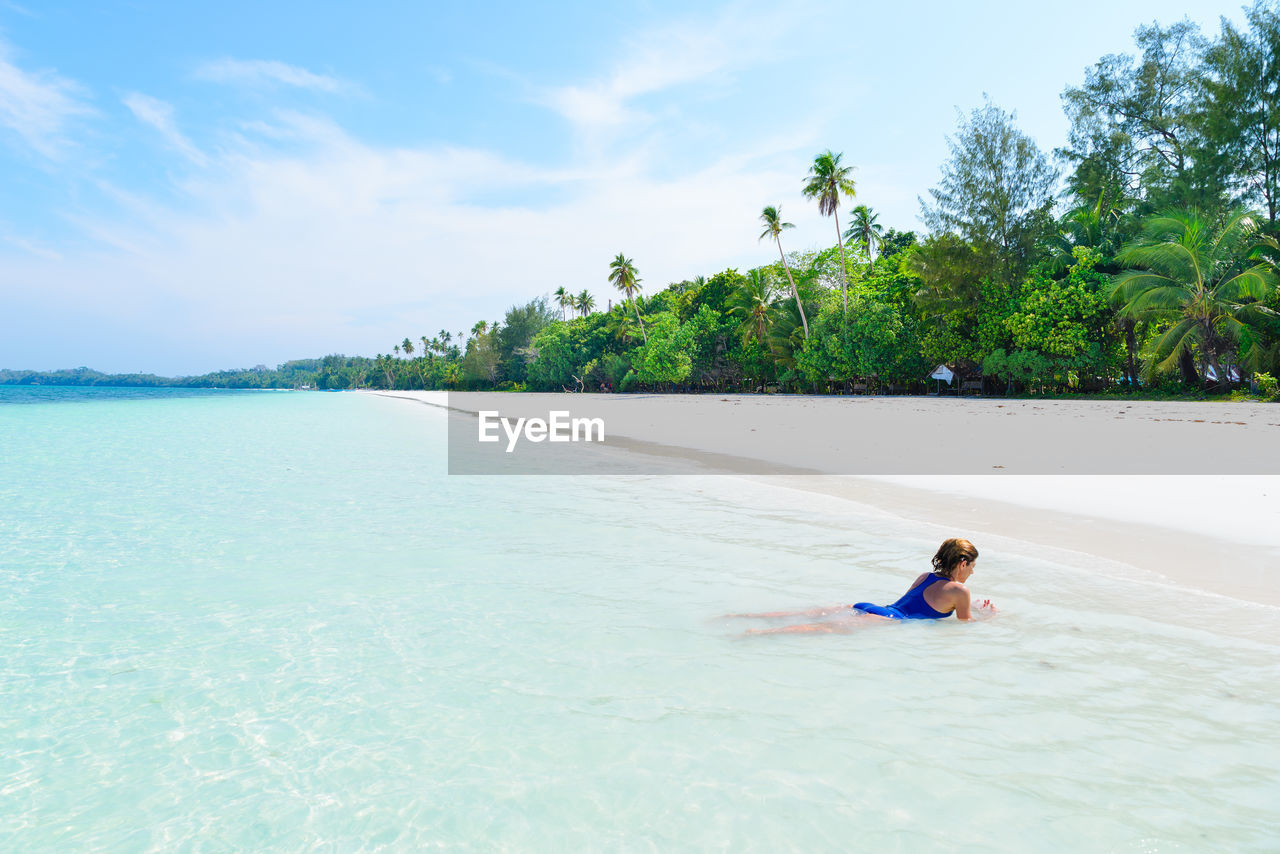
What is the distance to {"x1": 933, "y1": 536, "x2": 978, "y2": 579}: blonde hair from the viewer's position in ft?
15.6

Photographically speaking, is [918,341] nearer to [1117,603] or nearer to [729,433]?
[729,433]

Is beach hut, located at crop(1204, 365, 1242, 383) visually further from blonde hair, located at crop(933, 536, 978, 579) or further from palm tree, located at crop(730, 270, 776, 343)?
blonde hair, located at crop(933, 536, 978, 579)

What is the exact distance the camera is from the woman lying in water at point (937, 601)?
16.0 ft

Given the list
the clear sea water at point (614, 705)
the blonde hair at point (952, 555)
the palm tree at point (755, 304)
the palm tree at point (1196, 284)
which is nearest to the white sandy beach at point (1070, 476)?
the clear sea water at point (614, 705)

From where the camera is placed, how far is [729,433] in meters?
22.0

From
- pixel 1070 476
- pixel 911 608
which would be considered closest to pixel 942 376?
pixel 1070 476

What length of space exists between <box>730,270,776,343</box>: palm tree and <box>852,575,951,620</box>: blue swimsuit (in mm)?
51568

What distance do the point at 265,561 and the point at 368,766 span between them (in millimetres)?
4951

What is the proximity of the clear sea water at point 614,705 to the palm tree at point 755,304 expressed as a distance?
49.0 meters

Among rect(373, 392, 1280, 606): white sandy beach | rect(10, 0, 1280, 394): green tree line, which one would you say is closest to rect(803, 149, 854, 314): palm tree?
rect(10, 0, 1280, 394): green tree line

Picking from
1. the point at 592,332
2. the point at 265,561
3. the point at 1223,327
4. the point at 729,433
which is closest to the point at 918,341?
the point at 1223,327

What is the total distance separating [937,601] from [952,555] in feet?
1.33

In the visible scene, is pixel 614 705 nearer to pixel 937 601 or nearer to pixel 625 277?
pixel 937 601

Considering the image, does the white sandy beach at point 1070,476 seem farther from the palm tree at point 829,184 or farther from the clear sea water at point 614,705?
the palm tree at point 829,184
